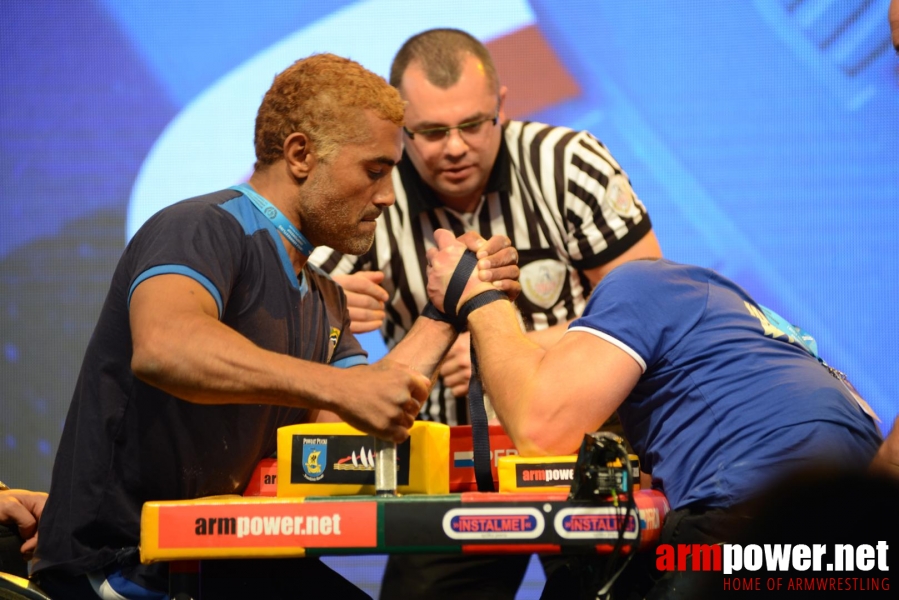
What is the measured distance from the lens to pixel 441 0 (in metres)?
3.33

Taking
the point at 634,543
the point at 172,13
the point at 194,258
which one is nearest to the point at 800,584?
the point at 634,543

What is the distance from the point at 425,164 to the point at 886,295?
5.26ft

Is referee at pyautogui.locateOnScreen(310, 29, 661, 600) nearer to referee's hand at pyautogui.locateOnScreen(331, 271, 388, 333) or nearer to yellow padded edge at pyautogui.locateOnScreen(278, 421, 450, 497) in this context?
referee's hand at pyautogui.locateOnScreen(331, 271, 388, 333)

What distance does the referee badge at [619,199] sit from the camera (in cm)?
274

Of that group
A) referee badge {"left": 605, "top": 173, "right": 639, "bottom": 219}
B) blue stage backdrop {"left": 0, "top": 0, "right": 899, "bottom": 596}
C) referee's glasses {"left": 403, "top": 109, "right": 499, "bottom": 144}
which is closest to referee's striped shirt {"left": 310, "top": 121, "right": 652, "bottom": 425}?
referee badge {"left": 605, "top": 173, "right": 639, "bottom": 219}

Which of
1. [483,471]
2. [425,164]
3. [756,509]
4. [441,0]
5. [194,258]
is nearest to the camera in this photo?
[756,509]

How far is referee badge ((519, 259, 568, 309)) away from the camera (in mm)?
2814

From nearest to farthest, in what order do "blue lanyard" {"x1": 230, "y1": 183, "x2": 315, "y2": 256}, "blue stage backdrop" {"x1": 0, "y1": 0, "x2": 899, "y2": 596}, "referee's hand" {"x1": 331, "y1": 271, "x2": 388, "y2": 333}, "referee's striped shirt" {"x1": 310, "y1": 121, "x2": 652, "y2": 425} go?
"blue lanyard" {"x1": 230, "y1": 183, "x2": 315, "y2": 256} → "referee's hand" {"x1": 331, "y1": 271, "x2": 388, "y2": 333} → "referee's striped shirt" {"x1": 310, "y1": 121, "x2": 652, "y2": 425} → "blue stage backdrop" {"x1": 0, "y1": 0, "x2": 899, "y2": 596}

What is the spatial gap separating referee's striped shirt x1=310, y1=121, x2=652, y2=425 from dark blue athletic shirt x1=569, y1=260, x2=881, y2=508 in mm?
1060

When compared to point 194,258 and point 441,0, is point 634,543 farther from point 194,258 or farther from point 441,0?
point 441,0

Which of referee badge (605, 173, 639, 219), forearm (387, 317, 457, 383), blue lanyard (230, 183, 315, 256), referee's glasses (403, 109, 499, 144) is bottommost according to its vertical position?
forearm (387, 317, 457, 383)

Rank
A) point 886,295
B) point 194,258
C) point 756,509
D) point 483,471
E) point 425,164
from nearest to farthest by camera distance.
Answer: point 756,509
point 194,258
point 483,471
point 425,164
point 886,295

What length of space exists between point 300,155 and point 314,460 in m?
0.67

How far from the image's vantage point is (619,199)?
9.04 ft
